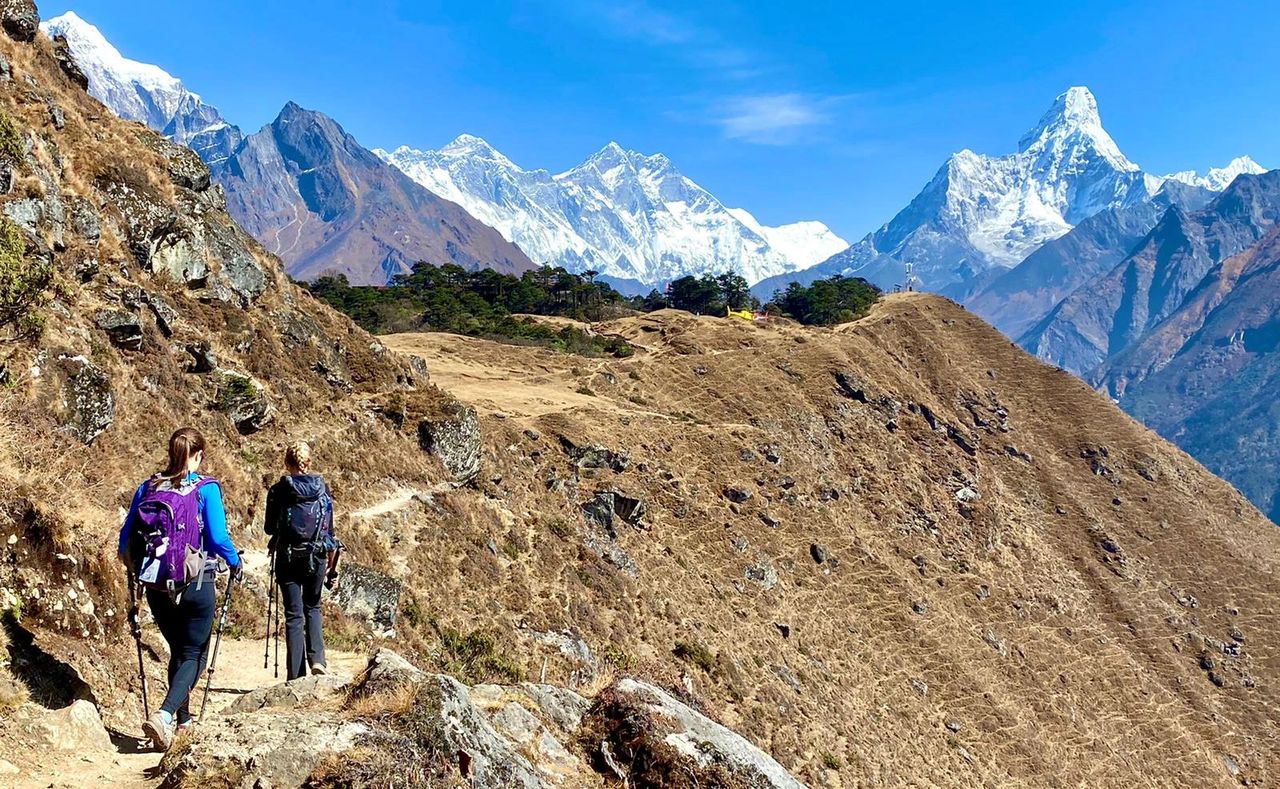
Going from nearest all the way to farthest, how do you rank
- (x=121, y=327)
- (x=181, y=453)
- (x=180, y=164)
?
(x=181, y=453), (x=121, y=327), (x=180, y=164)

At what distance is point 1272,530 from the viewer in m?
80.6

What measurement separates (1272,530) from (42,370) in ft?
355

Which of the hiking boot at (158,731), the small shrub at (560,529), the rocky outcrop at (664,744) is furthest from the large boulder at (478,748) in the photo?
the small shrub at (560,529)

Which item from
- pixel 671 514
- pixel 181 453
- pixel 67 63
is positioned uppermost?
pixel 67 63

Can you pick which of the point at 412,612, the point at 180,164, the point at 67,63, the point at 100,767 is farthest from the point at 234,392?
the point at 67,63

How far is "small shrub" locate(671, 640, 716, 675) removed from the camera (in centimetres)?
3117

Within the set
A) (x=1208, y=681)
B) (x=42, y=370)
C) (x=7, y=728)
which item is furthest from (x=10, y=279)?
(x=1208, y=681)

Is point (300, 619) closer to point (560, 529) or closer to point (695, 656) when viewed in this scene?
point (560, 529)

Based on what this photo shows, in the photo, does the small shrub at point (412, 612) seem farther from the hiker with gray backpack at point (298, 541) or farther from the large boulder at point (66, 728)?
the large boulder at point (66, 728)

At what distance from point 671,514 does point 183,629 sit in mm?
37944

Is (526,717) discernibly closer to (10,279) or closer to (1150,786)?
(10,279)

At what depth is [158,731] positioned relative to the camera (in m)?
5.99

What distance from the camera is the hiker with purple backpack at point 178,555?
5953mm

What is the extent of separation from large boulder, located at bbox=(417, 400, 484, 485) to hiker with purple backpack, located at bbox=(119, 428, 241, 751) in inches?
945
